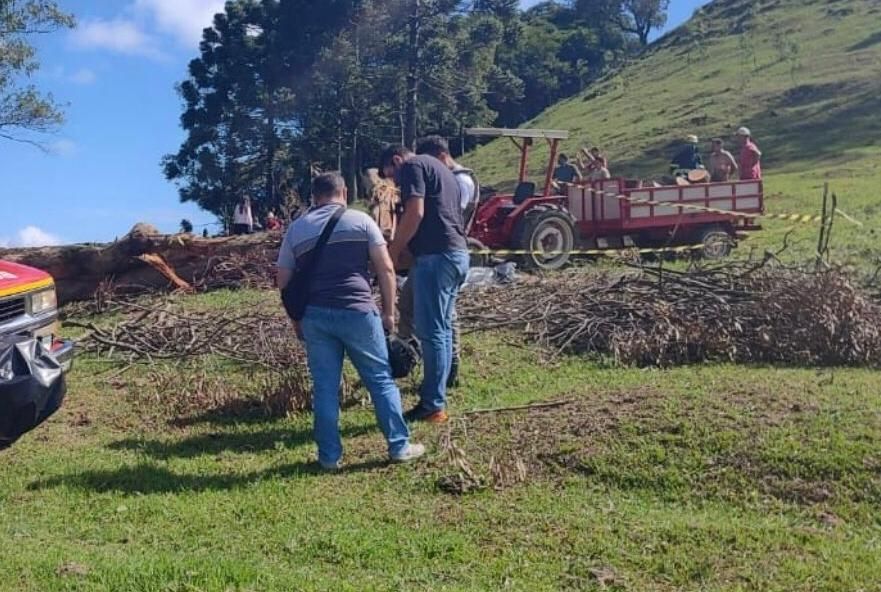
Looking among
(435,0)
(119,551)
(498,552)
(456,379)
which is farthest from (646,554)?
(435,0)

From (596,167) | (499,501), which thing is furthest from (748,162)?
(499,501)

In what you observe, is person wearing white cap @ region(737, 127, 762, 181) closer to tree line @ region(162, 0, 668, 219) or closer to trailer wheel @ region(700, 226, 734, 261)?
trailer wheel @ region(700, 226, 734, 261)

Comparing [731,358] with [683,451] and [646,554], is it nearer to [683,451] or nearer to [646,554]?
[683,451]

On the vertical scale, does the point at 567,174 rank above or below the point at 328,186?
above

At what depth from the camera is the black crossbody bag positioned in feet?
17.6

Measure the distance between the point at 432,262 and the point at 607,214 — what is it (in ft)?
27.3

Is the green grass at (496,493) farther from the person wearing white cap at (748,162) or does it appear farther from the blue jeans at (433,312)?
the person wearing white cap at (748,162)

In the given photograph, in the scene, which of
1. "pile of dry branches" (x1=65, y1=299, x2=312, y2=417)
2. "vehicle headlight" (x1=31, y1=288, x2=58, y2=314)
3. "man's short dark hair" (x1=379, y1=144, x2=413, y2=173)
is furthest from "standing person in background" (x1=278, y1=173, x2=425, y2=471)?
"vehicle headlight" (x1=31, y1=288, x2=58, y2=314)

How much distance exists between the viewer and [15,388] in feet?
17.0

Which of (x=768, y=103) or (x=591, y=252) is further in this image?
(x=768, y=103)

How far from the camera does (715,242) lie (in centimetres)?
1412

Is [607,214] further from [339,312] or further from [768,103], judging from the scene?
[768,103]

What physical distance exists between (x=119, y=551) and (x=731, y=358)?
16.2ft

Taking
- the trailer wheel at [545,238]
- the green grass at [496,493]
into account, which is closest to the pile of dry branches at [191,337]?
the green grass at [496,493]
